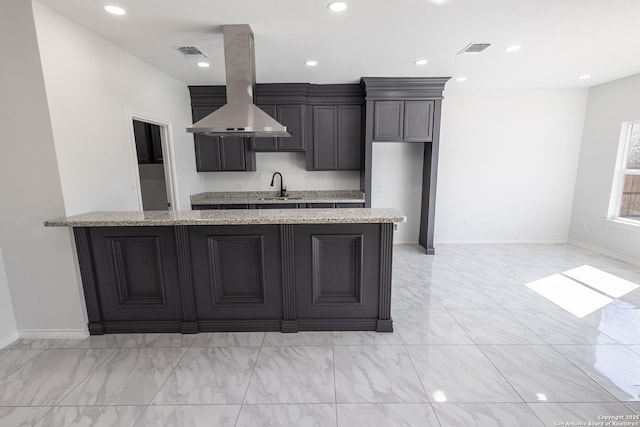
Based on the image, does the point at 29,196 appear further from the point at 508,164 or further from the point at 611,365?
the point at 508,164

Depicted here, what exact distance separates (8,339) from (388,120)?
Answer: 471 centimetres

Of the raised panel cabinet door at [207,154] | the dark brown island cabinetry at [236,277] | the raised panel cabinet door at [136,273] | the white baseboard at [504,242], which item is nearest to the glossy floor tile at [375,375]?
the dark brown island cabinetry at [236,277]

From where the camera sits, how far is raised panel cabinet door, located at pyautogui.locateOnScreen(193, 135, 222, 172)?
4.49 meters

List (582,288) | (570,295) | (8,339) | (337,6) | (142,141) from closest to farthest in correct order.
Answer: (337,6), (8,339), (570,295), (582,288), (142,141)

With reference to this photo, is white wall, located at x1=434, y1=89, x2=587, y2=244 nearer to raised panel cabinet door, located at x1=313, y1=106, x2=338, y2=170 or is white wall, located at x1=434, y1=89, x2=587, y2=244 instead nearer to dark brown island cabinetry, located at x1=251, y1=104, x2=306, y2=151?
raised panel cabinet door, located at x1=313, y1=106, x2=338, y2=170

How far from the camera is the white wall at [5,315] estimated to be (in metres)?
2.29

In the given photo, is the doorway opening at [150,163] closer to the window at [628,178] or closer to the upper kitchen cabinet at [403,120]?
the upper kitchen cabinet at [403,120]

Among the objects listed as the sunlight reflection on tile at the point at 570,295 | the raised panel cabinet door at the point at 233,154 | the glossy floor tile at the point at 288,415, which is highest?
the raised panel cabinet door at the point at 233,154

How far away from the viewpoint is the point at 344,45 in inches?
112

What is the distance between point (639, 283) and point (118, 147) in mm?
5944

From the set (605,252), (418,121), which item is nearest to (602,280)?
(605,252)

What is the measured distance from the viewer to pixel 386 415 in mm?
1621

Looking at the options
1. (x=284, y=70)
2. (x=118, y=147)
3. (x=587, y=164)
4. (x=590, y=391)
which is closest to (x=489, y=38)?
(x=284, y=70)

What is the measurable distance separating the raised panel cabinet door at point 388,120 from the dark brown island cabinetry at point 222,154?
2038mm
